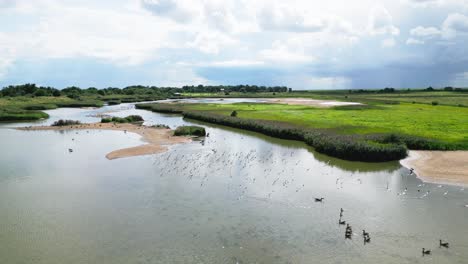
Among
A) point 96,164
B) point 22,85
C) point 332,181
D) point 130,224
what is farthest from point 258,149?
point 22,85

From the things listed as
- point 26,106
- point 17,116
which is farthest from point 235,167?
point 26,106

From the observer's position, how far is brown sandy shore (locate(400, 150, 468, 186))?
28562 mm

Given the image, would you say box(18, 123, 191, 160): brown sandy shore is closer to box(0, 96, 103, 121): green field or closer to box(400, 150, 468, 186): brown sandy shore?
box(0, 96, 103, 121): green field

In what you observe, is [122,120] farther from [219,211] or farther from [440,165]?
[440,165]

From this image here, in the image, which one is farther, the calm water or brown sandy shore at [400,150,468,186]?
brown sandy shore at [400,150,468,186]

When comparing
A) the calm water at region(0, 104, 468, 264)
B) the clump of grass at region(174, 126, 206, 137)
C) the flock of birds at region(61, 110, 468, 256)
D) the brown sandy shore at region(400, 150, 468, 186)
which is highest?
the clump of grass at region(174, 126, 206, 137)

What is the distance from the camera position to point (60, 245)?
1784cm

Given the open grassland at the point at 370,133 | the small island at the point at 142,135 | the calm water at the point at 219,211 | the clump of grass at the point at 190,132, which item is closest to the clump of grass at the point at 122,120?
the small island at the point at 142,135

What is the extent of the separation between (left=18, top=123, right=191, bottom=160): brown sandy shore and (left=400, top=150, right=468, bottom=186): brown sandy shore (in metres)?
24.7

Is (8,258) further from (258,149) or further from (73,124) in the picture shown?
(73,124)

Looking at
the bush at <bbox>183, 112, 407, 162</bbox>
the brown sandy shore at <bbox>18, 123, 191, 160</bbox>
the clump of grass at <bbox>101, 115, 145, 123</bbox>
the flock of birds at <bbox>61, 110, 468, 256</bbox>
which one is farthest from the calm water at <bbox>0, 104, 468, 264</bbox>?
the clump of grass at <bbox>101, 115, 145, 123</bbox>

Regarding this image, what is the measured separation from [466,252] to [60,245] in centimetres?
1856

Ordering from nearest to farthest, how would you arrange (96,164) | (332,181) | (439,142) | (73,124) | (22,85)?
(332,181)
(96,164)
(439,142)
(73,124)
(22,85)

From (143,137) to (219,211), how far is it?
102 feet
